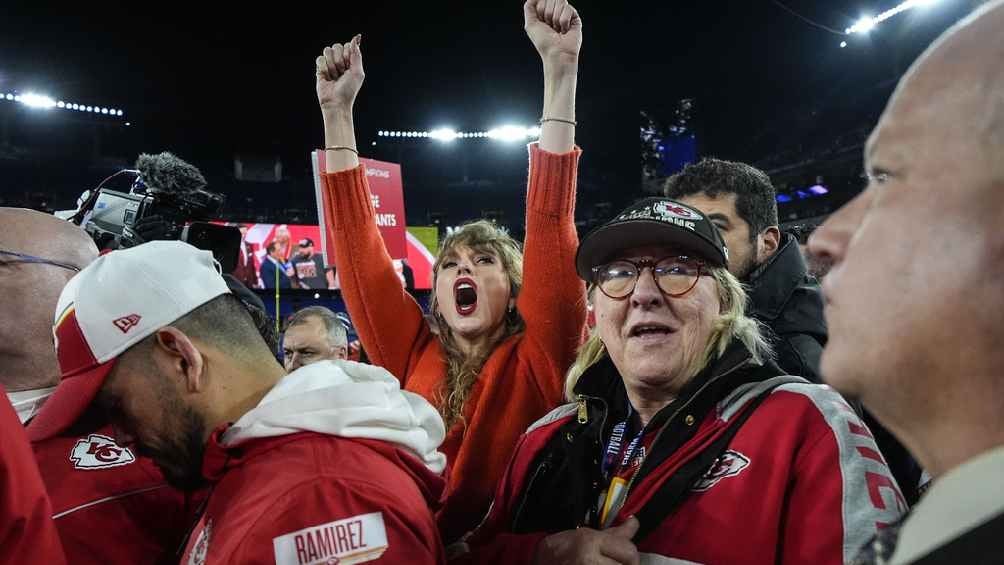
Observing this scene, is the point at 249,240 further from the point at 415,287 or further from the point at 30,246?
the point at 30,246

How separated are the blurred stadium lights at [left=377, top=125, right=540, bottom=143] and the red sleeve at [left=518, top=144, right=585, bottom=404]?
15614mm

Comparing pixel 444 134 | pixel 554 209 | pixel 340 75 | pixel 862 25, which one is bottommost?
pixel 554 209

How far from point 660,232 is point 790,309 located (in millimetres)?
811

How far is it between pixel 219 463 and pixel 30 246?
119 cm

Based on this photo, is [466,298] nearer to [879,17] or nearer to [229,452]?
[229,452]

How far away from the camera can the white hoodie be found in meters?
1.13

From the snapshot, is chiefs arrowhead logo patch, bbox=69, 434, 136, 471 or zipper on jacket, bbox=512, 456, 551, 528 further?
zipper on jacket, bbox=512, 456, 551, 528

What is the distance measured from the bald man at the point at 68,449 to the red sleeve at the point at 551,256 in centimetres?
106

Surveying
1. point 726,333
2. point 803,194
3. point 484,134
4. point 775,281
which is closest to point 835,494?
point 726,333

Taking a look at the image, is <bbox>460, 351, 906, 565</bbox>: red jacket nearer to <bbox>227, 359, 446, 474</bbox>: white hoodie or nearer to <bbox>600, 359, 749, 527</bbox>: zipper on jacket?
<bbox>600, 359, 749, 527</bbox>: zipper on jacket

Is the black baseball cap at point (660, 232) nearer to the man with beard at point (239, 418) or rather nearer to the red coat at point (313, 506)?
the man with beard at point (239, 418)

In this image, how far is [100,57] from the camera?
10516 mm

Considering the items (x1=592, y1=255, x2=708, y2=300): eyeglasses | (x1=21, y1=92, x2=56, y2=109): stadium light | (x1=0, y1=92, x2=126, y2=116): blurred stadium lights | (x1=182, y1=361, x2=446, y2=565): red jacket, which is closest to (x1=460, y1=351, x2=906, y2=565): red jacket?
(x1=592, y1=255, x2=708, y2=300): eyeglasses

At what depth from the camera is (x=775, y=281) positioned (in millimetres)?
2232
